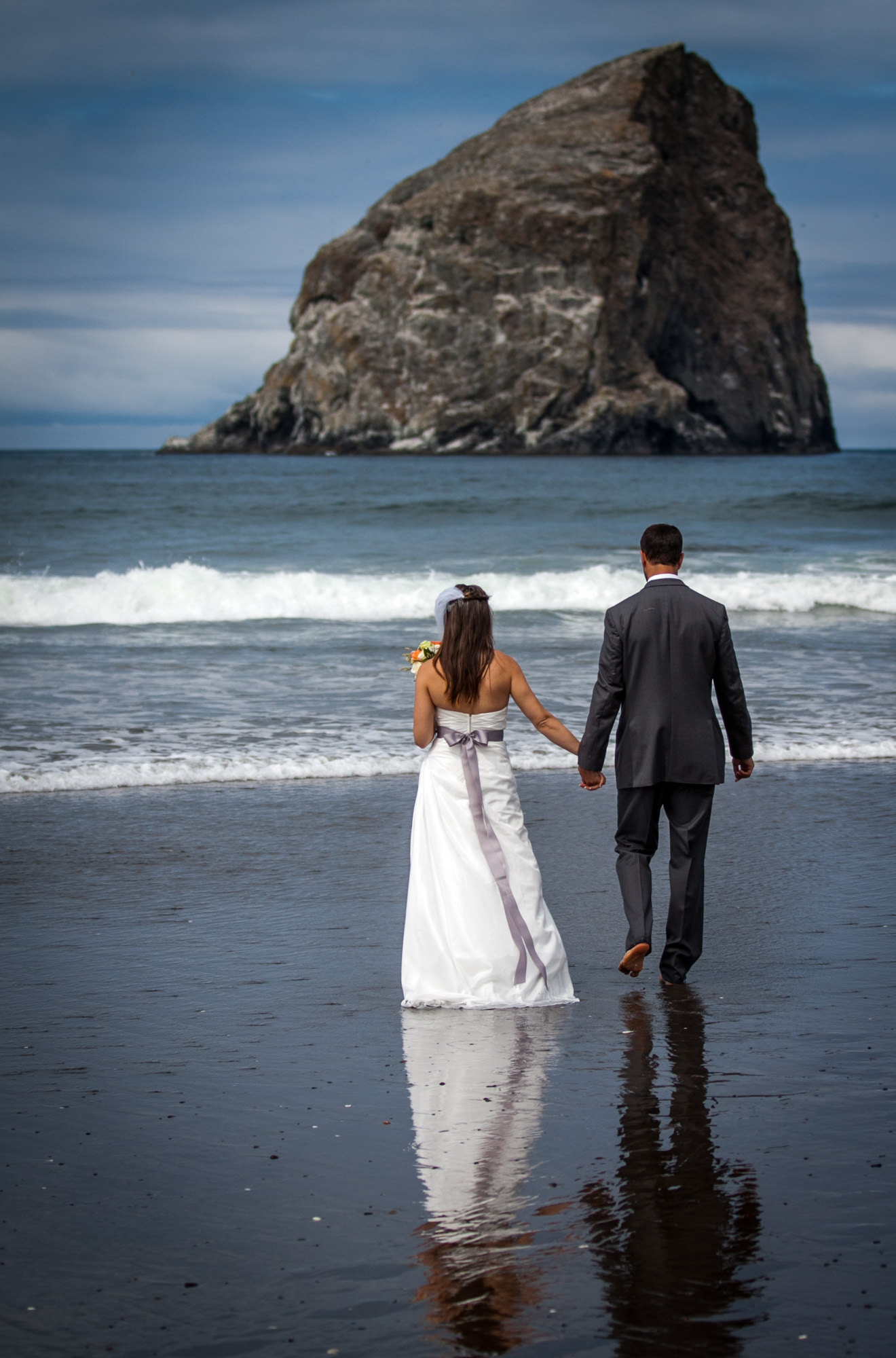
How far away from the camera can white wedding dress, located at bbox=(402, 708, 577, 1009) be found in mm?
4273

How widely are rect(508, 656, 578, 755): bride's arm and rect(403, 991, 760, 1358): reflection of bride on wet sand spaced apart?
3.35ft

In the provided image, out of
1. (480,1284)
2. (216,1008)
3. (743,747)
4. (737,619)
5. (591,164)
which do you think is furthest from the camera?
(591,164)

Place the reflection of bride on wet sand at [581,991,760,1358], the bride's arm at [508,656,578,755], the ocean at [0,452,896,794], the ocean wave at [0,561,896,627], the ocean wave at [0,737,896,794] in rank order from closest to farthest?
the reflection of bride on wet sand at [581,991,760,1358], the bride's arm at [508,656,578,755], the ocean wave at [0,737,896,794], the ocean at [0,452,896,794], the ocean wave at [0,561,896,627]

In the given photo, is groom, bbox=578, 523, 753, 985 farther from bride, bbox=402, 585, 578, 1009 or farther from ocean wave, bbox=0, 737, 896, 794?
ocean wave, bbox=0, 737, 896, 794

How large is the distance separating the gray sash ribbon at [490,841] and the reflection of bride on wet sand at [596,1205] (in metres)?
0.32

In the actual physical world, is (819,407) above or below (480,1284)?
above

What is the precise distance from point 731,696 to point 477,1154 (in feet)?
6.53

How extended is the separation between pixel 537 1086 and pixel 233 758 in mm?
5369

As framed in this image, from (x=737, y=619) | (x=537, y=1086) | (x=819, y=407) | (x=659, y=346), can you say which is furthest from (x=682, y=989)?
(x=819, y=407)

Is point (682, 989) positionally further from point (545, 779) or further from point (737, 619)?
point (737, 619)

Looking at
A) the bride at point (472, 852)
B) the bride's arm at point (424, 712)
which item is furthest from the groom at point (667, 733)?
the bride's arm at point (424, 712)

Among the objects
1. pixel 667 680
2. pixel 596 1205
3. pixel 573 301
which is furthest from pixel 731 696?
pixel 573 301

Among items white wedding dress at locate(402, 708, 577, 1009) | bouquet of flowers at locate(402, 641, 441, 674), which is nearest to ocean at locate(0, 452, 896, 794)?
bouquet of flowers at locate(402, 641, 441, 674)

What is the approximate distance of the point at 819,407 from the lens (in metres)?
136
